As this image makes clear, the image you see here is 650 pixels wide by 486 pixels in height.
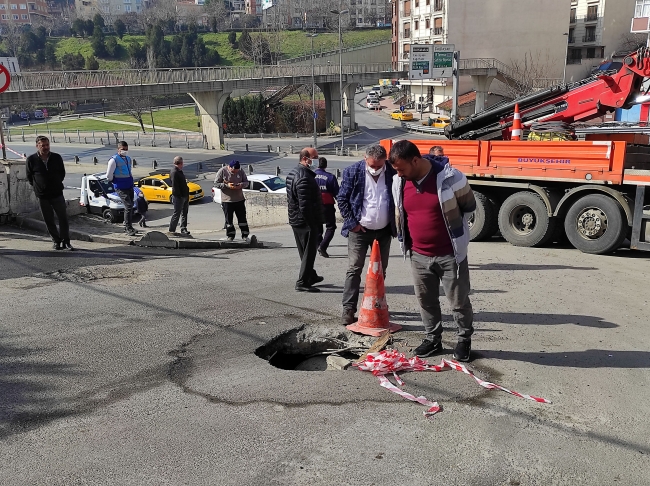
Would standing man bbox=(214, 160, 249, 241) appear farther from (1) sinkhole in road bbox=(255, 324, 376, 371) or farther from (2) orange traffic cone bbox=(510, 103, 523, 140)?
(1) sinkhole in road bbox=(255, 324, 376, 371)

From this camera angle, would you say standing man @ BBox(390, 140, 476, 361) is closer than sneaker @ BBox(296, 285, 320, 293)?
Yes

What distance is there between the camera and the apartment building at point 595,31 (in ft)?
220

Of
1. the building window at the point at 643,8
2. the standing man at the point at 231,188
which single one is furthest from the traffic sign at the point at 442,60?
Answer: the standing man at the point at 231,188

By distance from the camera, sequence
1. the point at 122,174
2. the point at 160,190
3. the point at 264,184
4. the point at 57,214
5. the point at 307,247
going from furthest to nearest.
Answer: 1. the point at 160,190
2. the point at 264,184
3. the point at 122,174
4. the point at 57,214
5. the point at 307,247

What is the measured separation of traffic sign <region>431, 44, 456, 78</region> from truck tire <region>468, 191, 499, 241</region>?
29403mm

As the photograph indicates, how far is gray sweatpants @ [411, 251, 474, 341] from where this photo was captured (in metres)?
4.96

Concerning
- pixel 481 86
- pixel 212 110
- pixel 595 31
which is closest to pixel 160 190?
pixel 212 110

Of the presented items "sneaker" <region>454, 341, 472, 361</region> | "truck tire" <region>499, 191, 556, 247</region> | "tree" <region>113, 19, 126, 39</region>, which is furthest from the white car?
"tree" <region>113, 19, 126, 39</region>

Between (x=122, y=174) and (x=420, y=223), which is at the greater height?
(x=420, y=223)

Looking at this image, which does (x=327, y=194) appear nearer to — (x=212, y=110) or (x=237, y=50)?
(x=212, y=110)

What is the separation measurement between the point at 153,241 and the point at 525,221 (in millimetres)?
6694

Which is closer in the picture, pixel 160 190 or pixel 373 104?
pixel 160 190

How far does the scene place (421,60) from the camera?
38.6 metres

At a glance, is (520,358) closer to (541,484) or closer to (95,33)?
(541,484)
